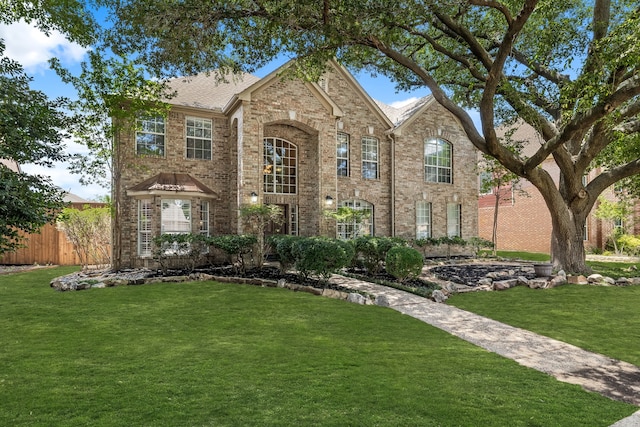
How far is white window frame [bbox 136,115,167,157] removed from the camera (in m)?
14.1

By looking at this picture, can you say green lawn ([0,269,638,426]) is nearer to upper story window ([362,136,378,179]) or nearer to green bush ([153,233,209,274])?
green bush ([153,233,209,274])

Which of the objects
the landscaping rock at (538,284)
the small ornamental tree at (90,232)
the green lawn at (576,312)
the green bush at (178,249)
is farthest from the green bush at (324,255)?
the small ornamental tree at (90,232)

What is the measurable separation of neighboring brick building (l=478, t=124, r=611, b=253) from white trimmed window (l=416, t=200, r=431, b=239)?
710 cm

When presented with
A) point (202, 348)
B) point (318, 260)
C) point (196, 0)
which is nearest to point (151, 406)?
point (202, 348)

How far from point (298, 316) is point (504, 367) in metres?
3.65

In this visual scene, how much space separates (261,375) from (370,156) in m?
15.2

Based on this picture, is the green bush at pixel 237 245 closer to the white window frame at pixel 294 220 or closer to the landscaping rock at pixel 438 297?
the white window frame at pixel 294 220

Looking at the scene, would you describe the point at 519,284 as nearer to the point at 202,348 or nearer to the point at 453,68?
the point at 453,68

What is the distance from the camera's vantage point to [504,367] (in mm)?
4730

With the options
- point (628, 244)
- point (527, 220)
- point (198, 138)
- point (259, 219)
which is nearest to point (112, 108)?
point (198, 138)

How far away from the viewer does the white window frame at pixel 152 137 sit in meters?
14.1

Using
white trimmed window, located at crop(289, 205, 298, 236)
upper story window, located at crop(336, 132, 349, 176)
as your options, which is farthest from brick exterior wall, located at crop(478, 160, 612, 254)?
white trimmed window, located at crop(289, 205, 298, 236)

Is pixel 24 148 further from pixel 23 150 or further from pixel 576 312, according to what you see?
pixel 576 312

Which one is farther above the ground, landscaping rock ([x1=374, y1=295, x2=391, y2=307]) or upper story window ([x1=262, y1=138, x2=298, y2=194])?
upper story window ([x1=262, y1=138, x2=298, y2=194])
